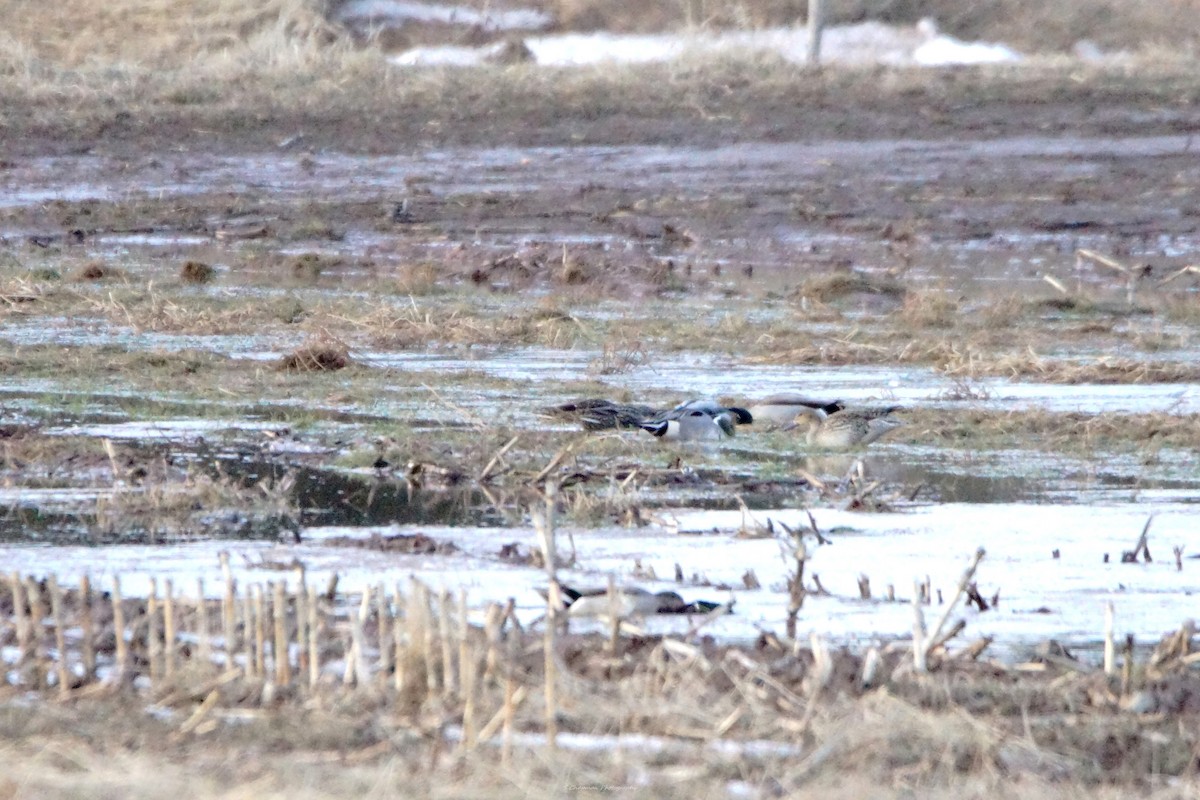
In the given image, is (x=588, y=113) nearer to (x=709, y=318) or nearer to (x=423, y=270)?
(x=423, y=270)

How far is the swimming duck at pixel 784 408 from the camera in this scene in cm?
952

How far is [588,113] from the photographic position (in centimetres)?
2208

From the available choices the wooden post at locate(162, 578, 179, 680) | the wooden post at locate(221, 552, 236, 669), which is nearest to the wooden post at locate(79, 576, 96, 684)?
the wooden post at locate(162, 578, 179, 680)

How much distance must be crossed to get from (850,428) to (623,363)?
103 inches

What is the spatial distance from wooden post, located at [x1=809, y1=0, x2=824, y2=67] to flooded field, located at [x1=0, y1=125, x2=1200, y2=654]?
4.17 metres

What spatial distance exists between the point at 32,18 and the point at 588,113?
8.96 metres

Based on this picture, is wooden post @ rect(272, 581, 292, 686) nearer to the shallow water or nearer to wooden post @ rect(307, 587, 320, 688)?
wooden post @ rect(307, 587, 320, 688)

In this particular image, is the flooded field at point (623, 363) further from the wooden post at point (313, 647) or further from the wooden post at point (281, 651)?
the wooden post at point (281, 651)

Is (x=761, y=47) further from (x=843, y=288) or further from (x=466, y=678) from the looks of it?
(x=466, y=678)

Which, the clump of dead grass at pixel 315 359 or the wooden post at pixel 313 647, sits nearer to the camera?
the wooden post at pixel 313 647

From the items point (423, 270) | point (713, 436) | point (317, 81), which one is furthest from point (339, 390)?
point (317, 81)

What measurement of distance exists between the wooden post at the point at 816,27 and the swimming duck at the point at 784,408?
1549 cm

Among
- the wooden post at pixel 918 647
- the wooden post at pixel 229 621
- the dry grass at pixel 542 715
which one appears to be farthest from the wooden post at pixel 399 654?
the wooden post at pixel 918 647

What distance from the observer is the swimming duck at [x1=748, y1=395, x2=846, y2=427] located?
31.2ft
